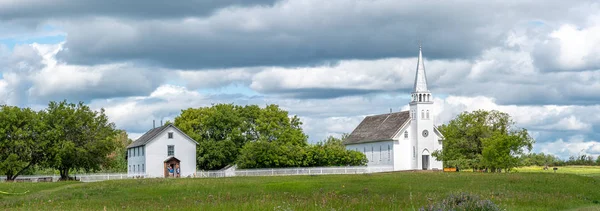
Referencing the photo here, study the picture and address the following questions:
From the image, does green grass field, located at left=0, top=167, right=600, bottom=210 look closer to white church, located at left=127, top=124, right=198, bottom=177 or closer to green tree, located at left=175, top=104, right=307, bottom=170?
white church, located at left=127, top=124, right=198, bottom=177

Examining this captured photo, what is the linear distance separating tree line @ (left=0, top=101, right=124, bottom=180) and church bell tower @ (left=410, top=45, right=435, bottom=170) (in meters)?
44.5

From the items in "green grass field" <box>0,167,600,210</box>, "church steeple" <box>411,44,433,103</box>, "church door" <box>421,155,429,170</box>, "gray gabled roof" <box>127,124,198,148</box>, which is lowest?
"green grass field" <box>0,167,600,210</box>

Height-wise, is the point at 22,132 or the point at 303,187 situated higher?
the point at 22,132

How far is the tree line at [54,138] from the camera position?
79188 mm

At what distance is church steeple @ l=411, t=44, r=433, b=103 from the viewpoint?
370 ft

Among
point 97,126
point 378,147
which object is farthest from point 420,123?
point 97,126

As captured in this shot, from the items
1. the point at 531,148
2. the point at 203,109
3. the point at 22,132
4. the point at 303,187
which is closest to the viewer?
the point at 303,187

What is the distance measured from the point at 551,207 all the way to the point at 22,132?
60479mm

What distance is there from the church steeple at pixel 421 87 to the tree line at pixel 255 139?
1481 centimetres

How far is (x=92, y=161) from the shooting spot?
276 feet

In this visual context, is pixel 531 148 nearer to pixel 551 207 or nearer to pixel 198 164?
pixel 198 164

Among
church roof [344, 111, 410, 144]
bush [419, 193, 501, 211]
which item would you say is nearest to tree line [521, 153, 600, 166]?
church roof [344, 111, 410, 144]

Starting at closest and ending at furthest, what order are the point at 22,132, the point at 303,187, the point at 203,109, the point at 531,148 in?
the point at 303,187
the point at 22,132
the point at 531,148
the point at 203,109

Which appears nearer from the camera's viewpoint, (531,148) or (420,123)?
(531,148)
